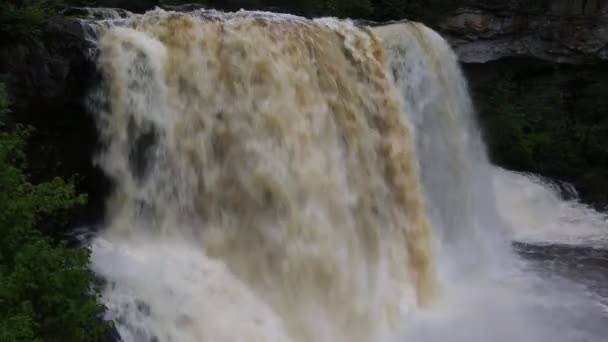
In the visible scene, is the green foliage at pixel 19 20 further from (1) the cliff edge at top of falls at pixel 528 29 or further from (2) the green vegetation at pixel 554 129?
(2) the green vegetation at pixel 554 129

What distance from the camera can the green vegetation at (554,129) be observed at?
15680mm

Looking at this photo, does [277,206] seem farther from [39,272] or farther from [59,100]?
[39,272]

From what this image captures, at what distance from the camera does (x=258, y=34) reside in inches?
354

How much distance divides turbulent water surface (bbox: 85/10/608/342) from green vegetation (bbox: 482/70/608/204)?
5226 millimetres

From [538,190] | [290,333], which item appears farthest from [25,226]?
[538,190]

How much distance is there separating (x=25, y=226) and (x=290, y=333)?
130 inches

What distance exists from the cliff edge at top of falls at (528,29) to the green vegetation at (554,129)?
0.75 metres

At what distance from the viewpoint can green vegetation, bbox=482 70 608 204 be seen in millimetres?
15680

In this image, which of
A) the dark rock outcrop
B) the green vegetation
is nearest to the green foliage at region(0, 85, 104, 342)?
the dark rock outcrop

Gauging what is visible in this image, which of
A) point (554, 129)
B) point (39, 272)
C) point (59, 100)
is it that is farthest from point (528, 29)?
point (39, 272)

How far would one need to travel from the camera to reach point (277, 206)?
8.36 metres

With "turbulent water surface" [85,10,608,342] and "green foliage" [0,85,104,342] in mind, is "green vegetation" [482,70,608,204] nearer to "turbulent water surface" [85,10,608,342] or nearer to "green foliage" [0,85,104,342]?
"turbulent water surface" [85,10,608,342]

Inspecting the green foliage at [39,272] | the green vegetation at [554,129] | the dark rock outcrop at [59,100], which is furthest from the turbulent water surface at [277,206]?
the green vegetation at [554,129]

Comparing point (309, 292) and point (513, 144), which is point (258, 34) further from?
point (513, 144)
